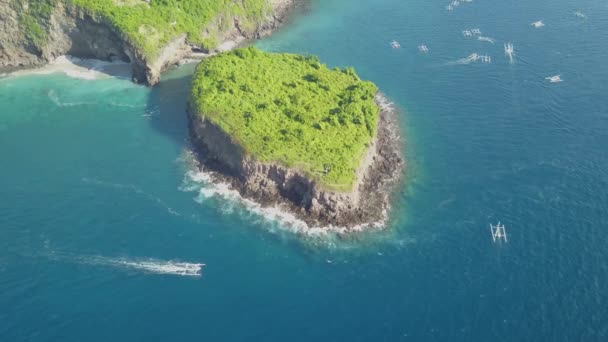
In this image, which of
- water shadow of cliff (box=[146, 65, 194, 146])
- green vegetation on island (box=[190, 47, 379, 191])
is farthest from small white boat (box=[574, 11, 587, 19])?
water shadow of cliff (box=[146, 65, 194, 146])

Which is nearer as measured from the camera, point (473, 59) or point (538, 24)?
point (473, 59)

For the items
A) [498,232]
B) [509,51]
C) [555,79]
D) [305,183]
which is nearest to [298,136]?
[305,183]

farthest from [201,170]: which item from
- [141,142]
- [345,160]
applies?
[345,160]

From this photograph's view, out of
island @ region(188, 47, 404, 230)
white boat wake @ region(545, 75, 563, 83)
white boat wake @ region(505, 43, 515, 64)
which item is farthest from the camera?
white boat wake @ region(505, 43, 515, 64)

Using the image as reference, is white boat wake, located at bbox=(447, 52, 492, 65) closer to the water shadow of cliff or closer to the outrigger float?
the outrigger float

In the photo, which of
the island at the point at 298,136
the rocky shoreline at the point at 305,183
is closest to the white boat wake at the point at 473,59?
the island at the point at 298,136

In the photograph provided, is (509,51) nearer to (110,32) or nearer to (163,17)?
(163,17)

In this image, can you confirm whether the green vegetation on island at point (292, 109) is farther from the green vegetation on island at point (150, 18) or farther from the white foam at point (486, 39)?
the white foam at point (486, 39)
